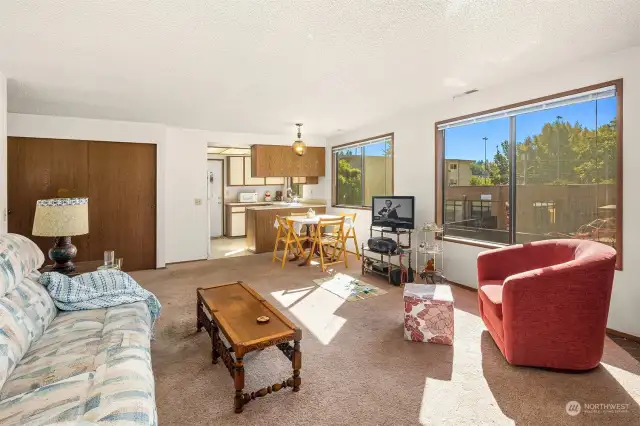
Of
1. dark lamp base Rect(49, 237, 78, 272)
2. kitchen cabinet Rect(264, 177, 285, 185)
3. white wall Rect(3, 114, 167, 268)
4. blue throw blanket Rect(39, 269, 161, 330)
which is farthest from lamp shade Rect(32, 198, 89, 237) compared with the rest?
kitchen cabinet Rect(264, 177, 285, 185)

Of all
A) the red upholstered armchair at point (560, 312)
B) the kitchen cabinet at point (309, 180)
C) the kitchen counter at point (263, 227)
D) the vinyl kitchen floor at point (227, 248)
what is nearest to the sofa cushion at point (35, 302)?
the red upholstered armchair at point (560, 312)

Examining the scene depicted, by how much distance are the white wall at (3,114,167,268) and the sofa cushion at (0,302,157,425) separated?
11.3 ft

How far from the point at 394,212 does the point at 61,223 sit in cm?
369

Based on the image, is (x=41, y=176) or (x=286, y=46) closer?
(x=286, y=46)

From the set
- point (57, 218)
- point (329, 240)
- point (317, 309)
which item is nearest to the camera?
point (57, 218)

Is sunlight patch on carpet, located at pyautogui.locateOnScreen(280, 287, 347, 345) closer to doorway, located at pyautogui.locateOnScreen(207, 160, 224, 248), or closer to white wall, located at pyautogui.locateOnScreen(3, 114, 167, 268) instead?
white wall, located at pyautogui.locateOnScreen(3, 114, 167, 268)

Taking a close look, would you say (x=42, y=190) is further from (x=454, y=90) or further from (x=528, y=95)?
(x=528, y=95)

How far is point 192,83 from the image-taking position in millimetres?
3449

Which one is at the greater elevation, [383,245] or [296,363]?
[383,245]

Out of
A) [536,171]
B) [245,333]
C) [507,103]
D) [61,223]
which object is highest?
[507,103]

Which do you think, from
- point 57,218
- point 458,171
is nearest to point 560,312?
point 458,171

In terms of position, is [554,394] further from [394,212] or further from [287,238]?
[287,238]

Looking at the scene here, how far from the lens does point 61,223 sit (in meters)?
2.83

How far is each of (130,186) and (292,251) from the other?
2.80m
